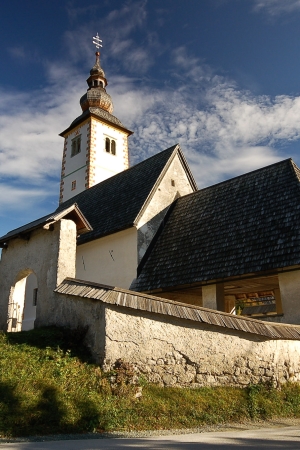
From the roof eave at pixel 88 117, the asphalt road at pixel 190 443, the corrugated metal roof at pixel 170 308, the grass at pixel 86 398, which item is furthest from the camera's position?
the roof eave at pixel 88 117

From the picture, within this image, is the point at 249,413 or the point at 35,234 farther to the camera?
the point at 35,234

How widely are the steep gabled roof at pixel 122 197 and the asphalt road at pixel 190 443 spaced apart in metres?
10.6

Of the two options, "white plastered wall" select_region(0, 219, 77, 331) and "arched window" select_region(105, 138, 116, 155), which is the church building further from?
"arched window" select_region(105, 138, 116, 155)

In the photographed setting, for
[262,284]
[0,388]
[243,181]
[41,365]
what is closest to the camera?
[0,388]

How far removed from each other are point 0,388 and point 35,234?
18.1ft

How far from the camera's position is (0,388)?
21.0 ft

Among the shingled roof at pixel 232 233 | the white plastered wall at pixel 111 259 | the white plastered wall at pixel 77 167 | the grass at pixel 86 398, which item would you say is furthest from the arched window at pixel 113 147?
the grass at pixel 86 398

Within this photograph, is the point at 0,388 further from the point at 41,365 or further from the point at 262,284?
the point at 262,284

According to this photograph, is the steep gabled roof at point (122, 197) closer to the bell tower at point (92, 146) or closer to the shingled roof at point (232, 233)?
the shingled roof at point (232, 233)

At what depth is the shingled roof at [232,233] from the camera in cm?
1201

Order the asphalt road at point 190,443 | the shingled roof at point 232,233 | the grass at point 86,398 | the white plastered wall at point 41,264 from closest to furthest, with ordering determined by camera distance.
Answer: the asphalt road at point 190,443
the grass at point 86,398
the white plastered wall at point 41,264
the shingled roof at point 232,233

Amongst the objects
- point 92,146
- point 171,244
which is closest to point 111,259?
point 171,244

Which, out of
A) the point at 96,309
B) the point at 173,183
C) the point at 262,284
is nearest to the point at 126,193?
the point at 173,183

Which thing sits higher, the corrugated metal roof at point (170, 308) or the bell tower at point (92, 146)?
the bell tower at point (92, 146)
